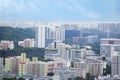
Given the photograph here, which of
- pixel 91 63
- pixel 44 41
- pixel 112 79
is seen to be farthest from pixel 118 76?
pixel 44 41

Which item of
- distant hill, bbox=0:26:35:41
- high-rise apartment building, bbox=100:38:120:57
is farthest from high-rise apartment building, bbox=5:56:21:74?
high-rise apartment building, bbox=100:38:120:57

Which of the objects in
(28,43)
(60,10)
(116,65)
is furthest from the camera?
(28,43)

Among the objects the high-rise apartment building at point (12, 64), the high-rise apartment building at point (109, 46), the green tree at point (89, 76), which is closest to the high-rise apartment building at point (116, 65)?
the high-rise apartment building at point (109, 46)

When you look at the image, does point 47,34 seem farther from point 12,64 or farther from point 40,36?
point 12,64

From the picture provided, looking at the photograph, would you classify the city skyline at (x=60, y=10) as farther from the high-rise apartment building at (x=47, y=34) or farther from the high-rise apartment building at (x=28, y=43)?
the high-rise apartment building at (x=28, y=43)

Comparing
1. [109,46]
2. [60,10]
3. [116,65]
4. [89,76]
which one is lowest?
[89,76]

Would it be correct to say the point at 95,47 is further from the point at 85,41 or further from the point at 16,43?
the point at 16,43

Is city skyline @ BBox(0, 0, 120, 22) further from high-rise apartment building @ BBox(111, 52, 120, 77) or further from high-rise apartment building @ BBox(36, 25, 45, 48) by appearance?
high-rise apartment building @ BBox(111, 52, 120, 77)

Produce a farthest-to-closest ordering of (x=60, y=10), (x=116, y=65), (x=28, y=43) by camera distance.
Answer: (x=28, y=43) < (x=60, y=10) < (x=116, y=65)

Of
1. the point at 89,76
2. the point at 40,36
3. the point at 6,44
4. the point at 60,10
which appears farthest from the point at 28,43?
the point at 89,76
